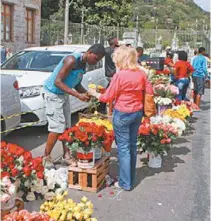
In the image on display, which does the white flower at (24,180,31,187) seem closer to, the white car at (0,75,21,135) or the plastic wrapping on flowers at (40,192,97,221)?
the plastic wrapping on flowers at (40,192,97,221)

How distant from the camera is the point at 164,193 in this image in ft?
17.8

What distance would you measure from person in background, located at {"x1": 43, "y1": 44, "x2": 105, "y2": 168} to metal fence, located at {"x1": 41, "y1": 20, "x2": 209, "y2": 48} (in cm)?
2348

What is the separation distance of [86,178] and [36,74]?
3.65 meters

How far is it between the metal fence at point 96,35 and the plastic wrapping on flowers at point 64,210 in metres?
26.1

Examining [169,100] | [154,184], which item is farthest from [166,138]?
[169,100]

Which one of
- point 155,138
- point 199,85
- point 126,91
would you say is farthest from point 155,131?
point 199,85

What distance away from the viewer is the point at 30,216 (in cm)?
288

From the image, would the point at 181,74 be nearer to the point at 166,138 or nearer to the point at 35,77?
the point at 35,77

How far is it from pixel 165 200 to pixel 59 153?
2.48 meters

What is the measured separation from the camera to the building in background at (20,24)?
23.6m

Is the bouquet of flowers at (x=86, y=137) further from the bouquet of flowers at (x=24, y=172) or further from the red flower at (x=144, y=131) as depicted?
the bouquet of flowers at (x=24, y=172)

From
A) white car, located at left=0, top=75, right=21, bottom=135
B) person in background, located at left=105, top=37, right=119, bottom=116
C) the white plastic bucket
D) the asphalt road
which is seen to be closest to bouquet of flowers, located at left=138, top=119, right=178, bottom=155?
the white plastic bucket

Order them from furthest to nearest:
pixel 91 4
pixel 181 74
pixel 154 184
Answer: pixel 91 4 < pixel 181 74 < pixel 154 184

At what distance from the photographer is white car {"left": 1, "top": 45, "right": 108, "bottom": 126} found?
782cm
